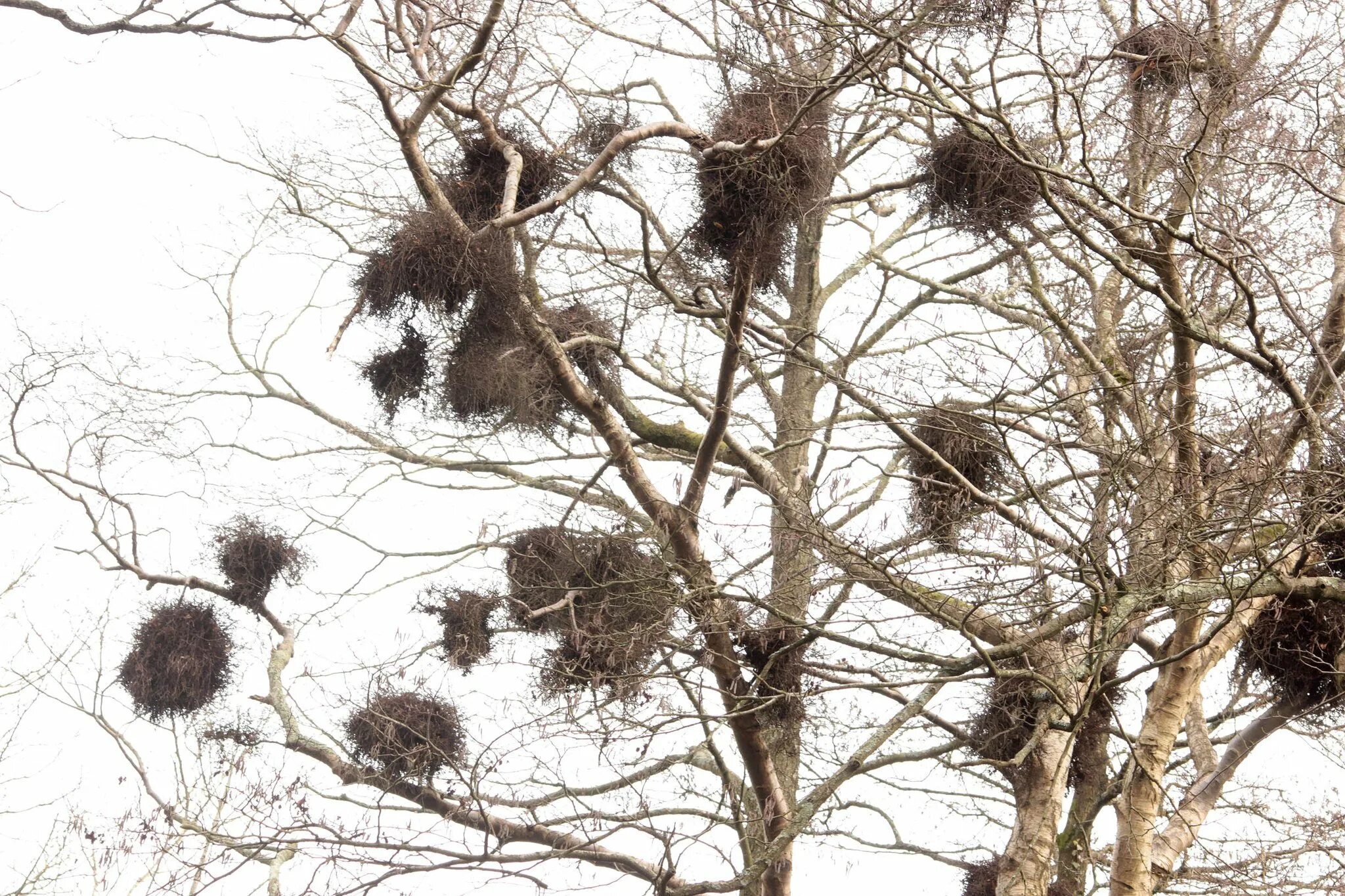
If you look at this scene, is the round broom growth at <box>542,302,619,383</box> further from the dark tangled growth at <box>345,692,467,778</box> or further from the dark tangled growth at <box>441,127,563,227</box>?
the dark tangled growth at <box>345,692,467,778</box>

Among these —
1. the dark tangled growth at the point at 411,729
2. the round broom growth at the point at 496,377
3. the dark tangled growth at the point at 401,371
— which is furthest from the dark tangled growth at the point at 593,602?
the dark tangled growth at the point at 401,371

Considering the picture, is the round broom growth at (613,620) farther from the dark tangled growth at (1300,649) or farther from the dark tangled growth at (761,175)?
the dark tangled growth at (1300,649)

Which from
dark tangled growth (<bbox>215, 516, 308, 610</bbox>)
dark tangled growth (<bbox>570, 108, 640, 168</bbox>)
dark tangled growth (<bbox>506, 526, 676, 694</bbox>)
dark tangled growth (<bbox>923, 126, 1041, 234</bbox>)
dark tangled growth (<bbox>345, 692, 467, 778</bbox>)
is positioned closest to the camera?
dark tangled growth (<bbox>923, 126, 1041, 234</bbox>)

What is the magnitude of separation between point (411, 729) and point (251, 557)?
1573mm

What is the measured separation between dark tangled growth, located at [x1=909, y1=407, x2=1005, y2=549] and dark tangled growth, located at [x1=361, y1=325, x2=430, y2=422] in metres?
2.39

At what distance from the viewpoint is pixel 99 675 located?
22.9 feet

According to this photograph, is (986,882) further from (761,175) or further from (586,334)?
(761,175)

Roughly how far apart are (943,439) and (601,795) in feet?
9.62

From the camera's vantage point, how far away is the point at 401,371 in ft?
18.2

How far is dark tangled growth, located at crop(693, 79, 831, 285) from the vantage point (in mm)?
4996

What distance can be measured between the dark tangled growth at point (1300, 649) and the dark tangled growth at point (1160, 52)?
2.62 meters

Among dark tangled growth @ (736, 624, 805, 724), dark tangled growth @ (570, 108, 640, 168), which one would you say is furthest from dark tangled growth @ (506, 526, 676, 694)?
dark tangled growth @ (570, 108, 640, 168)

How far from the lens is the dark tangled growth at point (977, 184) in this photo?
5.43 m

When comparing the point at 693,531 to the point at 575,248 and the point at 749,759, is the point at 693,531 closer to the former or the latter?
the point at 749,759
